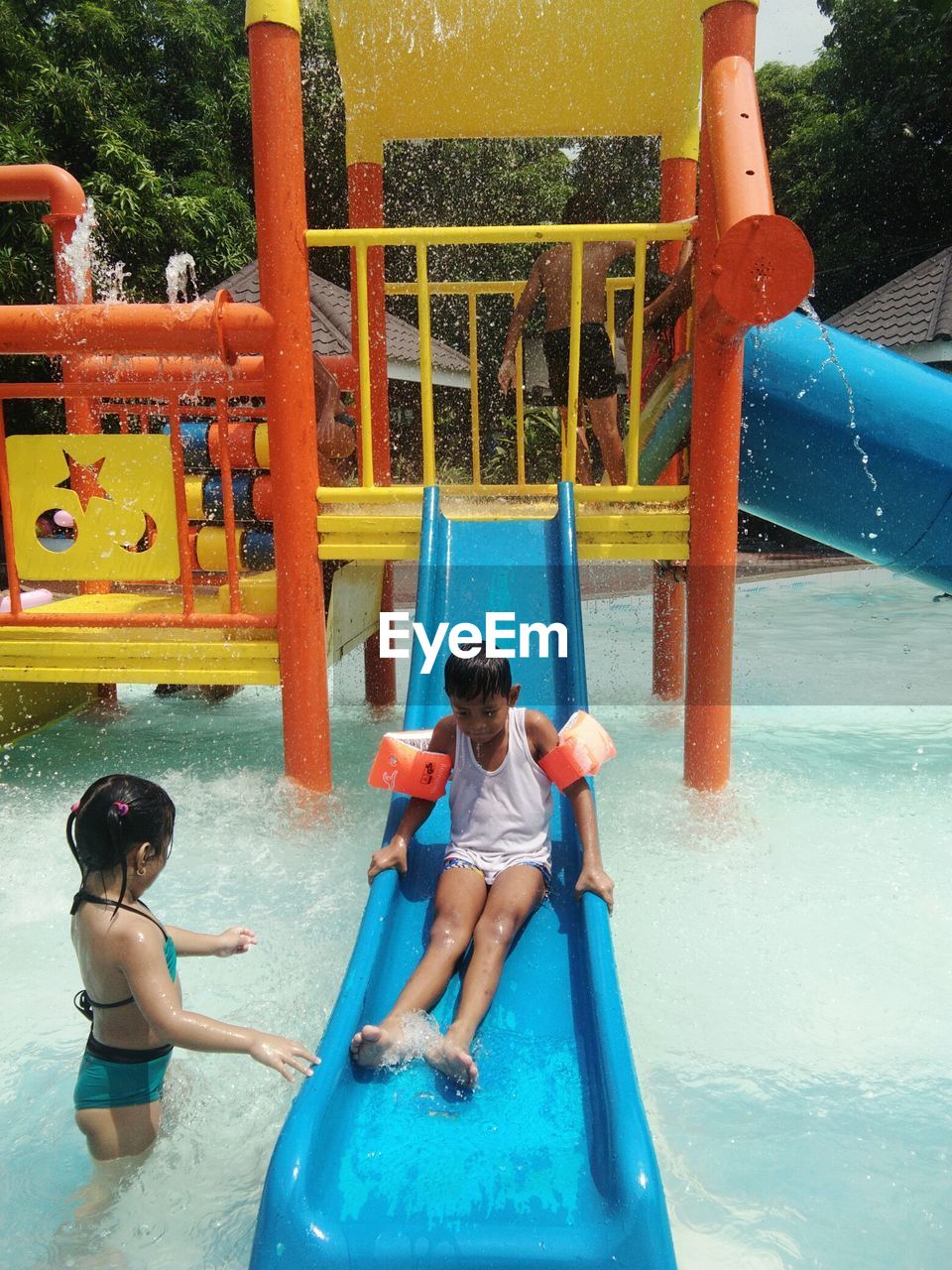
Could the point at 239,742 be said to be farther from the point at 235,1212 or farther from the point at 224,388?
the point at 235,1212

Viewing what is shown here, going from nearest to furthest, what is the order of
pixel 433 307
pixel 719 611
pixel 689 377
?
pixel 719 611, pixel 689 377, pixel 433 307

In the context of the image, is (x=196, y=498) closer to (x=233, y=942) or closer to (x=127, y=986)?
(x=233, y=942)

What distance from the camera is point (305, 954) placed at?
297 centimetres

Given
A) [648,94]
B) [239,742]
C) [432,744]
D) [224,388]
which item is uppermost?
[648,94]

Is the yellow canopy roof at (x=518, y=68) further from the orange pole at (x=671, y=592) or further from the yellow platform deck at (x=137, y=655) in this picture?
the yellow platform deck at (x=137, y=655)

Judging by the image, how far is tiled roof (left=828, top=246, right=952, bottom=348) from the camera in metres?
11.1

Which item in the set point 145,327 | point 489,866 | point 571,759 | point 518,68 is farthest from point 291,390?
point 518,68

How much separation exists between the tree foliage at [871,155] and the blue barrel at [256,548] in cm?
1575

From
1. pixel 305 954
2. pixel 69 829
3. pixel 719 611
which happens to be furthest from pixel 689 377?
pixel 69 829

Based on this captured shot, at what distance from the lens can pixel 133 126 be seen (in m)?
13.3

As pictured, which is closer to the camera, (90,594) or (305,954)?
(305,954)

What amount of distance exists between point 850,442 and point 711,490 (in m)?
0.72

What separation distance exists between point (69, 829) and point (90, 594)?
382 centimetres

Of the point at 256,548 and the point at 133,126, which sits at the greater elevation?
the point at 133,126
